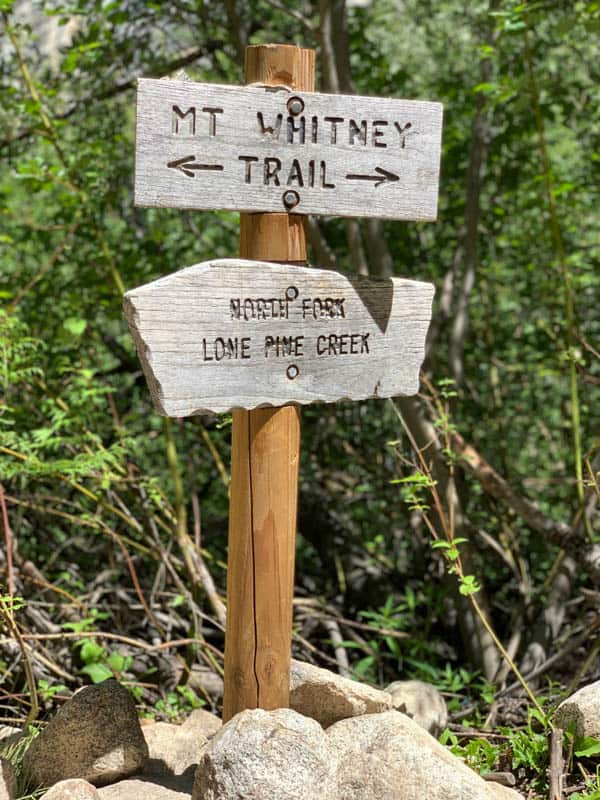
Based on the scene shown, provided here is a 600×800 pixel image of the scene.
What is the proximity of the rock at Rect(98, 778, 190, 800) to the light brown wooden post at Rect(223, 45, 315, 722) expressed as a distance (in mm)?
299

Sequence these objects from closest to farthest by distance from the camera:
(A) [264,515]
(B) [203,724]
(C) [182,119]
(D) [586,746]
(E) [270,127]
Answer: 1. (C) [182,119]
2. (E) [270,127]
3. (A) [264,515]
4. (D) [586,746]
5. (B) [203,724]

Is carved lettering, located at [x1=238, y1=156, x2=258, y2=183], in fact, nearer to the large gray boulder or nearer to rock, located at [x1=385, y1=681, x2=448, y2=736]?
the large gray boulder

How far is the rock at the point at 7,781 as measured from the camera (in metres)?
3.00

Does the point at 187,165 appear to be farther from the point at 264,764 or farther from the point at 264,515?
the point at 264,764

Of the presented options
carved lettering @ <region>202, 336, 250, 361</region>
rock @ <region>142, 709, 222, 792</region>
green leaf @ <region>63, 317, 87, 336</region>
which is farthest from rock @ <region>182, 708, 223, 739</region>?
green leaf @ <region>63, 317, 87, 336</region>

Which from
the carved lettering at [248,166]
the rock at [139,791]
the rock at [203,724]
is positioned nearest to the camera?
the carved lettering at [248,166]

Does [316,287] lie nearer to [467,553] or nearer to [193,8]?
[467,553]

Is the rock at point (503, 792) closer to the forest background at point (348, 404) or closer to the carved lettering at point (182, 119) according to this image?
the forest background at point (348, 404)

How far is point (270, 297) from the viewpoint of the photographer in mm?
2768

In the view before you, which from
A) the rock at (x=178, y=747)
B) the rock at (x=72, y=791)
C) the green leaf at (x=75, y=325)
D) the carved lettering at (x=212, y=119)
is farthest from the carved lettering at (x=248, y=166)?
the green leaf at (x=75, y=325)

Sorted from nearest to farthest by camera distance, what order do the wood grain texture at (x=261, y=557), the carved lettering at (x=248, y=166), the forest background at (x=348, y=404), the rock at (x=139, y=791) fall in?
the carved lettering at (x=248, y=166) < the wood grain texture at (x=261, y=557) < the rock at (x=139, y=791) < the forest background at (x=348, y=404)

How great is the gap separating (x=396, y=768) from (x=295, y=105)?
191cm

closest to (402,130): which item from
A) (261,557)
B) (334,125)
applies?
(334,125)

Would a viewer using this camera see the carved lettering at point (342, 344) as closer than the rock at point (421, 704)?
Yes
